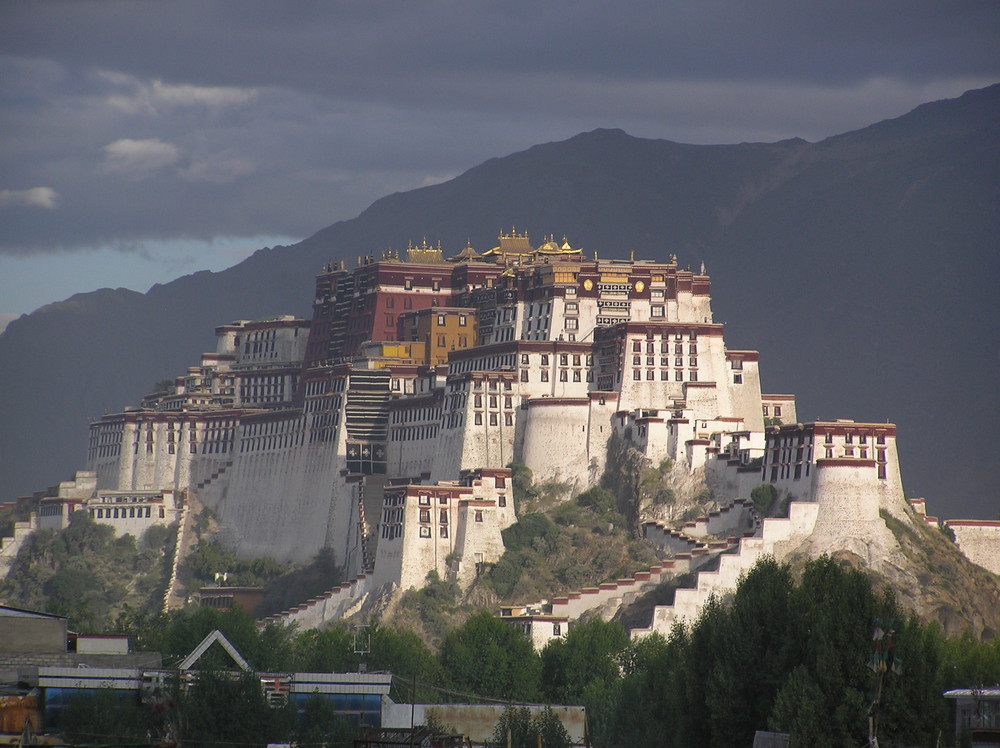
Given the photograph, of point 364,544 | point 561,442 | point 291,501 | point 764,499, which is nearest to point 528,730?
point 764,499

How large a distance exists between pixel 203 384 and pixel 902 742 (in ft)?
357

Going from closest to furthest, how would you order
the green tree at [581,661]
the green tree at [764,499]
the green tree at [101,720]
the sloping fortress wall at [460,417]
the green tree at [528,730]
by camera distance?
the green tree at [101,720] → the green tree at [528,730] → the green tree at [581,661] → the green tree at [764,499] → the sloping fortress wall at [460,417]

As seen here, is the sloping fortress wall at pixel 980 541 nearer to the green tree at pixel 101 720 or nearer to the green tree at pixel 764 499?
the green tree at pixel 764 499

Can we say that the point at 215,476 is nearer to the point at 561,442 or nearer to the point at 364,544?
the point at 364,544

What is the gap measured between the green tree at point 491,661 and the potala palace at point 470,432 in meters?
4.34

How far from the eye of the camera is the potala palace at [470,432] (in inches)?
4897

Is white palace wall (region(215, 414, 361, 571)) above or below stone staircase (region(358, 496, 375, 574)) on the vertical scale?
above

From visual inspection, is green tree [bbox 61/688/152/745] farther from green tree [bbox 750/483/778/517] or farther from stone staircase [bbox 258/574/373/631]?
green tree [bbox 750/483/778/517]

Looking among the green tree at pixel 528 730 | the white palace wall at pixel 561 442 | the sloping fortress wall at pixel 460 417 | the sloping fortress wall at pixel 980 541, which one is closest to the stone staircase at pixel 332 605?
the sloping fortress wall at pixel 460 417

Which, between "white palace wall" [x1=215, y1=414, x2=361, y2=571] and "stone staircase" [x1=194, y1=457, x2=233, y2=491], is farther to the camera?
"stone staircase" [x1=194, y1=457, x2=233, y2=491]

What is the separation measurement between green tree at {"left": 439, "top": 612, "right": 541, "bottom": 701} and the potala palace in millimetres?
4344

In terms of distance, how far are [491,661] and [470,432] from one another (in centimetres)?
2747

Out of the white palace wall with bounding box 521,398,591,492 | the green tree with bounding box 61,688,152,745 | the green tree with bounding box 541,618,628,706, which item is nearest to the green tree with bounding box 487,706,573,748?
the green tree with bounding box 61,688,152,745

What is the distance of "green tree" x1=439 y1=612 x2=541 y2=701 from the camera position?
110 metres
